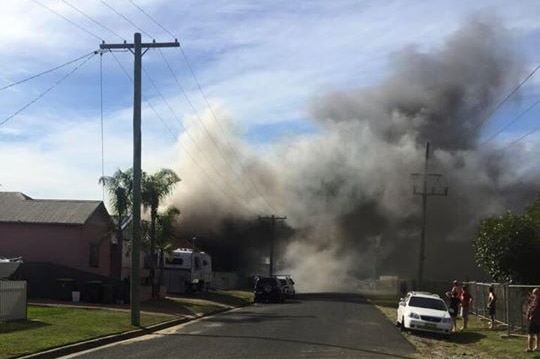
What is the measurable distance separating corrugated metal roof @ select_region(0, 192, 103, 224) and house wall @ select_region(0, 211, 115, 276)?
0.33m

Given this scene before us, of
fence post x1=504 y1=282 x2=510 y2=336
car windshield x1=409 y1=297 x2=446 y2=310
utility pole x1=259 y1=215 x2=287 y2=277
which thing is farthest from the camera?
utility pole x1=259 y1=215 x2=287 y2=277

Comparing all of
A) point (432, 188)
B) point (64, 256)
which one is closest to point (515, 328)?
point (64, 256)

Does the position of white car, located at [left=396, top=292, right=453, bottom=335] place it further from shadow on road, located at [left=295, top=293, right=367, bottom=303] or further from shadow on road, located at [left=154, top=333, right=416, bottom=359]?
shadow on road, located at [left=295, top=293, right=367, bottom=303]

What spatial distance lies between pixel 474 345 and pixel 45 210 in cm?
2588

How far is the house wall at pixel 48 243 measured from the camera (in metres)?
36.8

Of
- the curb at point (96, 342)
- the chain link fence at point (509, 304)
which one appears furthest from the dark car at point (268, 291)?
the curb at point (96, 342)

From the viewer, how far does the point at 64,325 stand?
1911 cm

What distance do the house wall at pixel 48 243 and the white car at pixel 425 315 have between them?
63.0ft

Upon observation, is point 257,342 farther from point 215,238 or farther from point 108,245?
point 215,238

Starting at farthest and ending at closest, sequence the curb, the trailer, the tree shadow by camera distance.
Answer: the trailer → the tree shadow → the curb

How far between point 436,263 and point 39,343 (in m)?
70.8

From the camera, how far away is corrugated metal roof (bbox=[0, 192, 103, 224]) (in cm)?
3706

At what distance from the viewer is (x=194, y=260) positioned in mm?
45156

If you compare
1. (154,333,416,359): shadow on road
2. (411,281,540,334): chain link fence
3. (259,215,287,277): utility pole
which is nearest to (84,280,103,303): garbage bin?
(154,333,416,359): shadow on road
